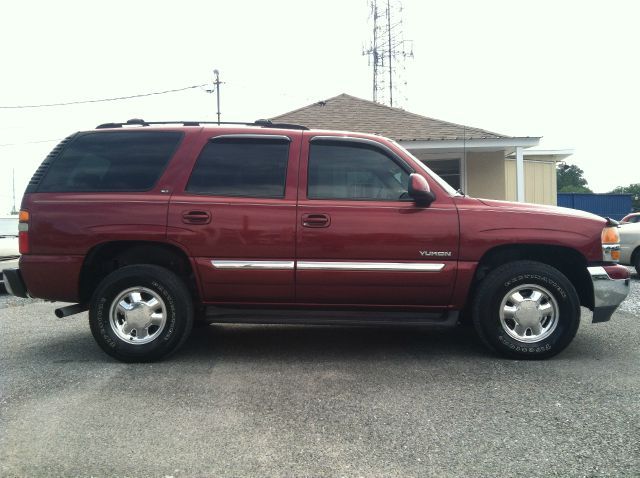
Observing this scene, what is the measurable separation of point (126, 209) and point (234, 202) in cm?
89

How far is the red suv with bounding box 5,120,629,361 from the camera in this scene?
432 cm

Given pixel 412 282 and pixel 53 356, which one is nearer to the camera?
pixel 412 282

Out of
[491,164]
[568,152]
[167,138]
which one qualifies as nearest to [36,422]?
[167,138]

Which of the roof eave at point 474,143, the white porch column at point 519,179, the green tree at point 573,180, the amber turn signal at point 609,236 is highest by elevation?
the green tree at point 573,180

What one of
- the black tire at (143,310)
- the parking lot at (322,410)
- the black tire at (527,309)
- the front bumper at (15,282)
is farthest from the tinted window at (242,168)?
the black tire at (527,309)

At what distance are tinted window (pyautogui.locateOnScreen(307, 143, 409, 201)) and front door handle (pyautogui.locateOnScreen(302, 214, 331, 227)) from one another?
7.2 inches

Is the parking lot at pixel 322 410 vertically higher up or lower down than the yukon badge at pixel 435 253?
lower down

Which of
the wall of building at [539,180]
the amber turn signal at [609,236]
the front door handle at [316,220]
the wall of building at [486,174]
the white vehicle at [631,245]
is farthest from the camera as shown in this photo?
the wall of building at [539,180]

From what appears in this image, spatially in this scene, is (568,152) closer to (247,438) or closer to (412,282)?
(412,282)

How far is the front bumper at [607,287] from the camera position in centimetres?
435

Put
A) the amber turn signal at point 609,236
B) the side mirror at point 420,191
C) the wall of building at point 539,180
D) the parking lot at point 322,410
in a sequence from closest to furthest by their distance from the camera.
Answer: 1. the parking lot at point 322,410
2. the side mirror at point 420,191
3. the amber turn signal at point 609,236
4. the wall of building at point 539,180

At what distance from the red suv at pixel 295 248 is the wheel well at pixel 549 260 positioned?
0.08ft

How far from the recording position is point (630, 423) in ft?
10.2

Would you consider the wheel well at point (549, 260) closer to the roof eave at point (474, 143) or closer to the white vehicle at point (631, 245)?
the white vehicle at point (631, 245)
